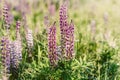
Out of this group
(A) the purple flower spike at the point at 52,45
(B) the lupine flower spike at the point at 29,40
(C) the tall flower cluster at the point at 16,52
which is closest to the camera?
(A) the purple flower spike at the point at 52,45

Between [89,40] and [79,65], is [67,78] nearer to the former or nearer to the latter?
[79,65]

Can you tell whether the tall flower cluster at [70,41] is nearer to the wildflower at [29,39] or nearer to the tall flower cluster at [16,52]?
the tall flower cluster at [16,52]

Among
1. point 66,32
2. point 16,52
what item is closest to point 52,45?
point 66,32

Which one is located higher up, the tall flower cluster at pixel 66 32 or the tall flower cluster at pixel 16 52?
the tall flower cluster at pixel 66 32

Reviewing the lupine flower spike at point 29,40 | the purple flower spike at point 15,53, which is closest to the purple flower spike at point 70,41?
the purple flower spike at point 15,53

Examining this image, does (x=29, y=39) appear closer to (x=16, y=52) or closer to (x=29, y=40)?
(x=29, y=40)

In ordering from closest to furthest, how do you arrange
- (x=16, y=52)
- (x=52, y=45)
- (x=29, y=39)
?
1. (x=52, y=45)
2. (x=16, y=52)
3. (x=29, y=39)

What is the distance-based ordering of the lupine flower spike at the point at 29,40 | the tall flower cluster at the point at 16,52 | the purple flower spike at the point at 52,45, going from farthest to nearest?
1. the lupine flower spike at the point at 29,40
2. the tall flower cluster at the point at 16,52
3. the purple flower spike at the point at 52,45

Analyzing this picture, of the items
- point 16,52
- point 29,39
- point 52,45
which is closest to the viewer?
point 52,45

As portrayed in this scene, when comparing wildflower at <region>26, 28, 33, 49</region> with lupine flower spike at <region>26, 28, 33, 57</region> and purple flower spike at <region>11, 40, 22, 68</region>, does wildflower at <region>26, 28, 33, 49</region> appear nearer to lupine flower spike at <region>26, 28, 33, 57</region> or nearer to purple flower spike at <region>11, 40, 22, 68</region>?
lupine flower spike at <region>26, 28, 33, 57</region>

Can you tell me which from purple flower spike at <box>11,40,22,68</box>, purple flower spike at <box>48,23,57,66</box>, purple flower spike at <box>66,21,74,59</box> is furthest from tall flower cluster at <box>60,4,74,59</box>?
purple flower spike at <box>11,40,22,68</box>

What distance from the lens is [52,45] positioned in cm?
444

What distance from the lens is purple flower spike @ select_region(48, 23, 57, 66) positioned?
14.3 ft

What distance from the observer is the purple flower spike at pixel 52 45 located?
436 centimetres
